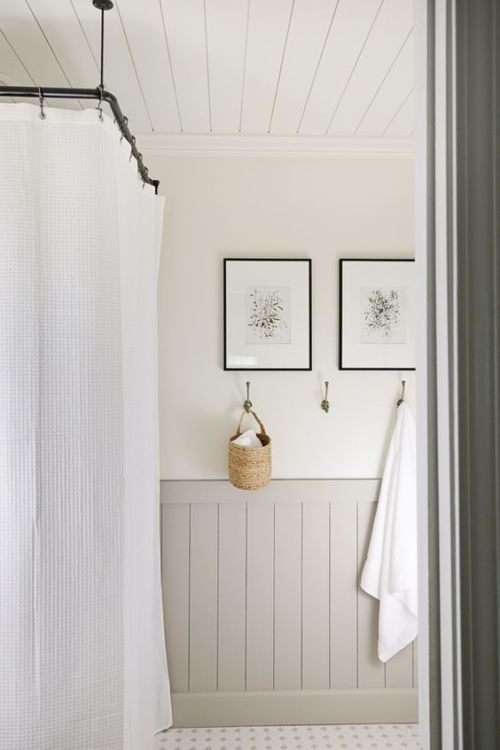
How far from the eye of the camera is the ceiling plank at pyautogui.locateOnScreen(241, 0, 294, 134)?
139 cm

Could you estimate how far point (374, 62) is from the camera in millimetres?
1637

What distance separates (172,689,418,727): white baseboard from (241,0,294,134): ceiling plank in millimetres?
2294

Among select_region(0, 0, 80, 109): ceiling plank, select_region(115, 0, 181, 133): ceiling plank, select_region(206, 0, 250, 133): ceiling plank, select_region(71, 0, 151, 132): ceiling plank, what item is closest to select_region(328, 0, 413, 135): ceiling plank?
select_region(206, 0, 250, 133): ceiling plank

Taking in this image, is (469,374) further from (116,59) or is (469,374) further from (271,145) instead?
(271,145)

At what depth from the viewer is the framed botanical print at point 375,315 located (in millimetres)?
2227

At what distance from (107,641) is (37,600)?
0.65 feet

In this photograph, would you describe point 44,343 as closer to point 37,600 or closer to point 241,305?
point 37,600

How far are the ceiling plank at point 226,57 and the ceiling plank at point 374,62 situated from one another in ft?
1.19

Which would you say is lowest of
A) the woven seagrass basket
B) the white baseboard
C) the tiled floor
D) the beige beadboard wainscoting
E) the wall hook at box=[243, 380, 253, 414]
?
the tiled floor

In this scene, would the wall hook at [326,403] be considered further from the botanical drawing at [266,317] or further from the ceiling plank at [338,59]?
the ceiling plank at [338,59]

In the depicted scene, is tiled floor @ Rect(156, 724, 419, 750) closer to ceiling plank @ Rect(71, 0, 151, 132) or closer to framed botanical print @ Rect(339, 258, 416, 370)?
framed botanical print @ Rect(339, 258, 416, 370)

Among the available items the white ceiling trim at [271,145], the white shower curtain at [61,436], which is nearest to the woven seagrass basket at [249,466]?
the white shower curtain at [61,436]

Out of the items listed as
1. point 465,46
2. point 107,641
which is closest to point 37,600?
point 107,641

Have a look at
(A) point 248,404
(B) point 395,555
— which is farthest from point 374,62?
(B) point 395,555
